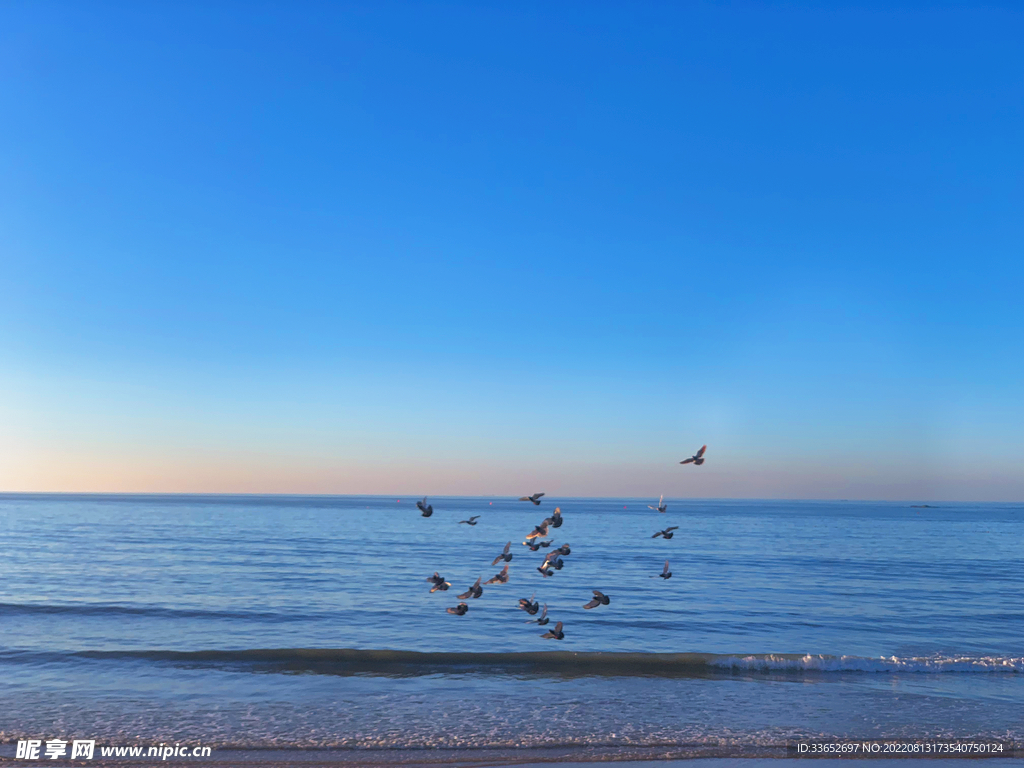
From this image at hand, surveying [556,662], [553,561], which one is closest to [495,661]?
[556,662]

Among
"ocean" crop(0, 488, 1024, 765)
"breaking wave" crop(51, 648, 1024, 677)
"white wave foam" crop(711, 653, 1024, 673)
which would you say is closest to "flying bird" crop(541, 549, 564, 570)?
"ocean" crop(0, 488, 1024, 765)

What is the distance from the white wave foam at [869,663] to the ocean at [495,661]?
0.08 m

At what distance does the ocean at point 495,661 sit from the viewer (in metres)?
13.3

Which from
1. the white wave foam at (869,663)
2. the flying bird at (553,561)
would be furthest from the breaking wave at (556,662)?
the flying bird at (553,561)

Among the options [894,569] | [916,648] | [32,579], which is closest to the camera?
[916,648]

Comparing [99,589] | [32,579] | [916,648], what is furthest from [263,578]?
[916,648]

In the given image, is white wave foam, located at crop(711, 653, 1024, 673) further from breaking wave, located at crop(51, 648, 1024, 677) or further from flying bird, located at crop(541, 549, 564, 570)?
flying bird, located at crop(541, 549, 564, 570)

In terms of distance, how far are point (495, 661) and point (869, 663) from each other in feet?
35.8

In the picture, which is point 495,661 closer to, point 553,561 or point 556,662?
point 556,662

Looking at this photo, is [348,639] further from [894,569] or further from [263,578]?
[894,569]

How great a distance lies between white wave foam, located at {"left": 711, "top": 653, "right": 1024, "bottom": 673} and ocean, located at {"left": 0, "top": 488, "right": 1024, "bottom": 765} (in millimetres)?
78

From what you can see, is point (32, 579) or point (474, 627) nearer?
point (474, 627)

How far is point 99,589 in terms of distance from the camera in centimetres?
3111

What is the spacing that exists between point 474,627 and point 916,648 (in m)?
14.5
